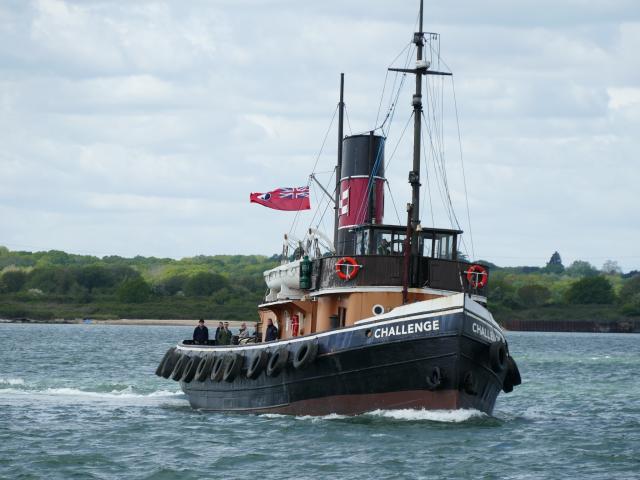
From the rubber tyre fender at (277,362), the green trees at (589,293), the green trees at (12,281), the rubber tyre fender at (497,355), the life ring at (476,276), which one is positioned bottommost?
the rubber tyre fender at (277,362)

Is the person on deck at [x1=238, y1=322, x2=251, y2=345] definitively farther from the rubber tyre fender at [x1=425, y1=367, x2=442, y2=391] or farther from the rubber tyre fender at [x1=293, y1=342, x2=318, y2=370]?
the rubber tyre fender at [x1=425, y1=367, x2=442, y2=391]

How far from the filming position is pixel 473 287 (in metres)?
30.4

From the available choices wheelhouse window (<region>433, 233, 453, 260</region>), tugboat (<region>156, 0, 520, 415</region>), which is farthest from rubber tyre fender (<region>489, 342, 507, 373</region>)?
wheelhouse window (<region>433, 233, 453, 260</region>)

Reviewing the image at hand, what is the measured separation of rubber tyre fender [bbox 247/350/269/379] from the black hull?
0.44 metres

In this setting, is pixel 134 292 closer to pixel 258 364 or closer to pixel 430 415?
pixel 258 364

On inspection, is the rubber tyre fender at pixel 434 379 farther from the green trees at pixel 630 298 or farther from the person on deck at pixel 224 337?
the green trees at pixel 630 298

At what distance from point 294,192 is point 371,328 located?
42.5 ft

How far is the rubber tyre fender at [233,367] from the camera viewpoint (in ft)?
105

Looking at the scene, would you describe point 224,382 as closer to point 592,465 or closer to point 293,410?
point 293,410

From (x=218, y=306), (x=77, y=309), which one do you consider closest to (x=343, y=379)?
(x=218, y=306)

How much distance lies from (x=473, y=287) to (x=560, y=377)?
24.8 m

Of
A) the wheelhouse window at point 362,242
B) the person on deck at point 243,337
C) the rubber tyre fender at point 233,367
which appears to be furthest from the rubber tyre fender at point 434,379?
the person on deck at point 243,337

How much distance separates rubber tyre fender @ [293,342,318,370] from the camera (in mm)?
28812

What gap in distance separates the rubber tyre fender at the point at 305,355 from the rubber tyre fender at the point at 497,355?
383 centimetres
